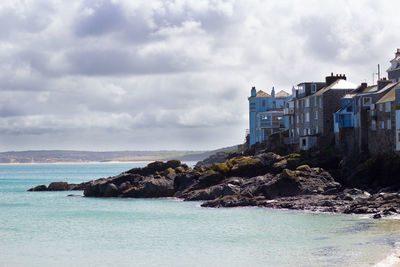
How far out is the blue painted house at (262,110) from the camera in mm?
87500

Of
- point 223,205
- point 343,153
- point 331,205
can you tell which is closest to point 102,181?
point 223,205

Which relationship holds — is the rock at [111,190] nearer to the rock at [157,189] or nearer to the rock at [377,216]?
the rock at [157,189]

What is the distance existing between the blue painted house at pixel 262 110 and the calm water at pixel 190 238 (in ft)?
113

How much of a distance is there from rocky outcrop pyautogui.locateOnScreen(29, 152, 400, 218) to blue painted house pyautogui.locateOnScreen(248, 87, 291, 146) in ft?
69.5

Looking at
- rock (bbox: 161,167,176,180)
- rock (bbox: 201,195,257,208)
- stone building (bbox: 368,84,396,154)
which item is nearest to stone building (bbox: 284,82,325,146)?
stone building (bbox: 368,84,396,154)

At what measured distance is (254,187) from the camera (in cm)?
5619

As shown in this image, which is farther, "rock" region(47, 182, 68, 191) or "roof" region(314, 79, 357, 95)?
"rock" region(47, 182, 68, 191)

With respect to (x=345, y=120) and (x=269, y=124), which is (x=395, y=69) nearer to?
(x=345, y=120)

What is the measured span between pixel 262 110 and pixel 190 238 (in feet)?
190

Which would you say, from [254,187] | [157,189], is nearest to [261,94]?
[157,189]

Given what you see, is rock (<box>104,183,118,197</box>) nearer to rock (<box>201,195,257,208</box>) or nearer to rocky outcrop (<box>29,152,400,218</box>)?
rocky outcrop (<box>29,152,400,218</box>)

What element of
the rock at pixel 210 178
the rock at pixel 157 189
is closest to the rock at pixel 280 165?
the rock at pixel 210 178

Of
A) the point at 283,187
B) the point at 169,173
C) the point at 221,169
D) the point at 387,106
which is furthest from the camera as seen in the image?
the point at 169,173

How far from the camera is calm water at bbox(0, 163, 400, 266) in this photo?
100 feet
